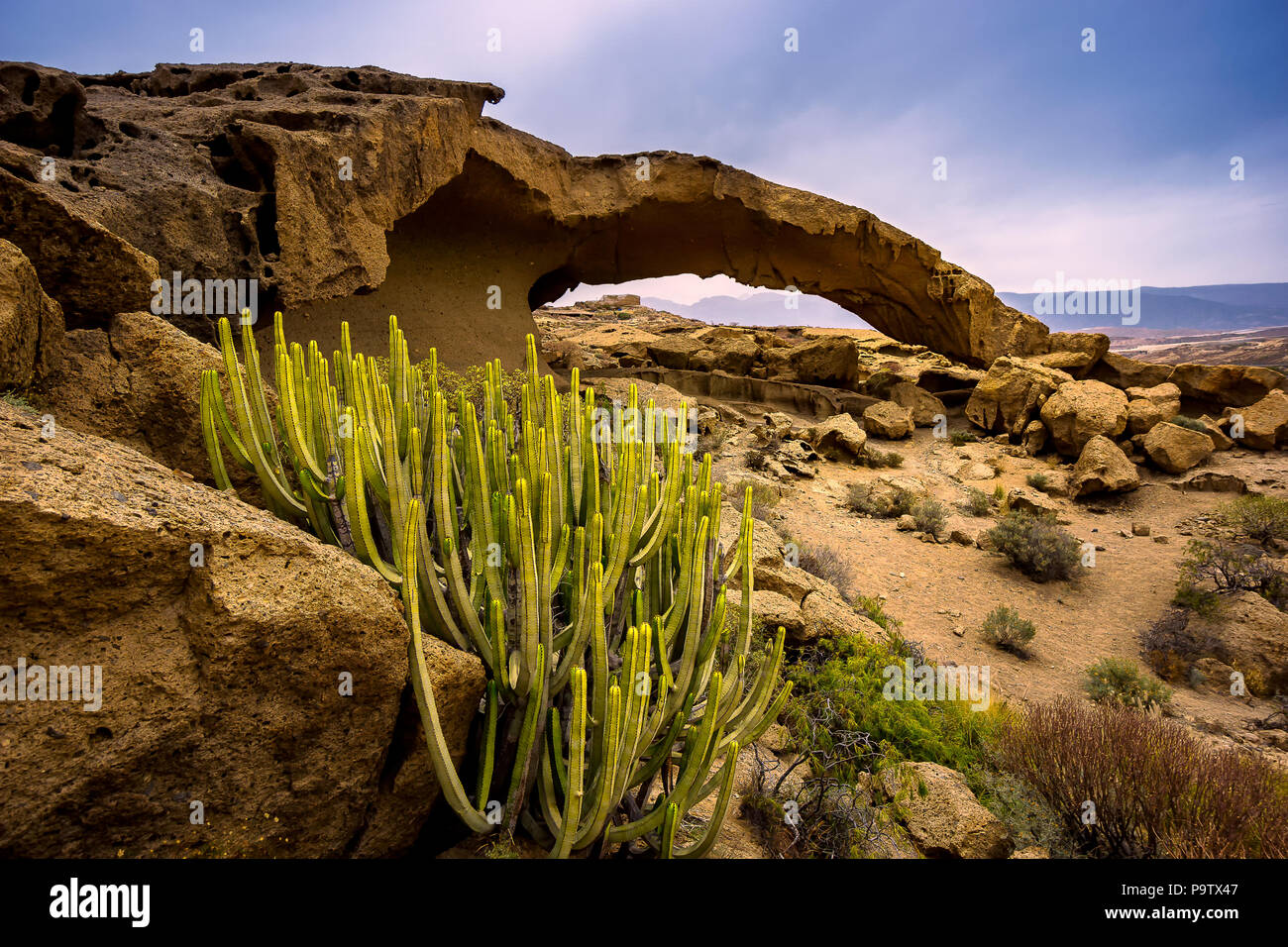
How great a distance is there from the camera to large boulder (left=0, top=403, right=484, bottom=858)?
1.38m

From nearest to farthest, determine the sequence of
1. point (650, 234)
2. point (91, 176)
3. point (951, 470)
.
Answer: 1. point (91, 176)
2. point (951, 470)
3. point (650, 234)

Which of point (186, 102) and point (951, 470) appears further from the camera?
point (951, 470)

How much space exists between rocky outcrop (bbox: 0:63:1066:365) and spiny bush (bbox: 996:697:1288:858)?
5.38m

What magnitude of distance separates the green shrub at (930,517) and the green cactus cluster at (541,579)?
23.5ft

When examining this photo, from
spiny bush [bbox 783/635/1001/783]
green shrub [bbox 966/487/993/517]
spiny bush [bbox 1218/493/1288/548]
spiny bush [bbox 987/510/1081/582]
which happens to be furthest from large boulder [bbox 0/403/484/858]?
spiny bush [bbox 1218/493/1288/548]

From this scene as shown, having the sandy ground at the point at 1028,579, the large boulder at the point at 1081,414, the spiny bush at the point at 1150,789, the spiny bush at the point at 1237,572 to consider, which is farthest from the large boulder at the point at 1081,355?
the spiny bush at the point at 1150,789

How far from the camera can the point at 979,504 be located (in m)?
9.84

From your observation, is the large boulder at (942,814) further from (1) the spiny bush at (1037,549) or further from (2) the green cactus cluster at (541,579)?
(1) the spiny bush at (1037,549)

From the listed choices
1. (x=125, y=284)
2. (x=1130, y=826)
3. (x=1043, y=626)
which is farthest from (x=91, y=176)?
(x=1043, y=626)

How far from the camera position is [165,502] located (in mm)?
1630

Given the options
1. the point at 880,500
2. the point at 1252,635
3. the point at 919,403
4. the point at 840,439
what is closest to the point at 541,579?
the point at 1252,635

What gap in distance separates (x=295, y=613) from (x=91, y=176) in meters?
5.11
